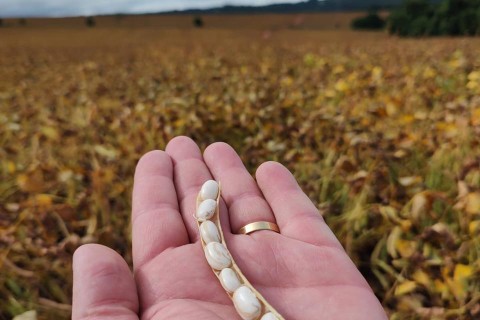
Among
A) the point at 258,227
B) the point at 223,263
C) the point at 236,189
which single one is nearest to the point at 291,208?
the point at 258,227

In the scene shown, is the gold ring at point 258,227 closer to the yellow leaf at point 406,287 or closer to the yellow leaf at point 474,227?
the yellow leaf at point 406,287

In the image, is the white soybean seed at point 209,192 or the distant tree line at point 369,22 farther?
the distant tree line at point 369,22

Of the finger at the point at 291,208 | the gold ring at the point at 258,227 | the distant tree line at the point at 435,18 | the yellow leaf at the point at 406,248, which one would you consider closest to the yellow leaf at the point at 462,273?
the yellow leaf at the point at 406,248

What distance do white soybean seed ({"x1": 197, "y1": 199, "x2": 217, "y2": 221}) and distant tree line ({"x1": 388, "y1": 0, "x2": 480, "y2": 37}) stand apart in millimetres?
17710

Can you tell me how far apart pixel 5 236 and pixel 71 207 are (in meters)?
0.33

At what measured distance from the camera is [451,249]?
6.50 feet

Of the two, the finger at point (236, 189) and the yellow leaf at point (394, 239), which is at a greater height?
the finger at point (236, 189)

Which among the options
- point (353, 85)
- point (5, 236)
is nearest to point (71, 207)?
point (5, 236)

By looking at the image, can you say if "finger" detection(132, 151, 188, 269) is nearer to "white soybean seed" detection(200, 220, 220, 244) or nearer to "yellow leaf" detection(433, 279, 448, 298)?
"white soybean seed" detection(200, 220, 220, 244)

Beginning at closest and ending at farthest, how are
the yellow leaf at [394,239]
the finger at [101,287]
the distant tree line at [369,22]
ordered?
the finger at [101,287]
the yellow leaf at [394,239]
the distant tree line at [369,22]

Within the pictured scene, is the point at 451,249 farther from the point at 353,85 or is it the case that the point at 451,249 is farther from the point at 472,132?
the point at 353,85

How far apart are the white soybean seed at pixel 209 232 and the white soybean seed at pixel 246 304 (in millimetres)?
→ 219

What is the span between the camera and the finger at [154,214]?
1.54 m

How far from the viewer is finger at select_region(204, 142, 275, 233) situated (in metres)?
1.75
